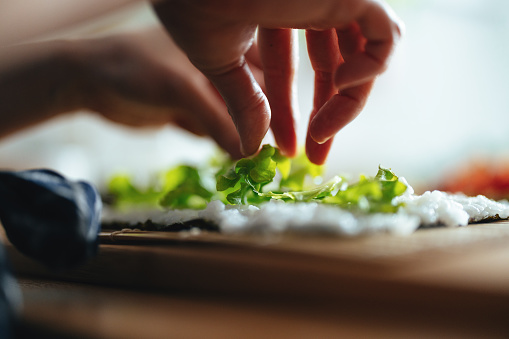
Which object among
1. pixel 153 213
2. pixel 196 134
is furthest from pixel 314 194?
pixel 196 134

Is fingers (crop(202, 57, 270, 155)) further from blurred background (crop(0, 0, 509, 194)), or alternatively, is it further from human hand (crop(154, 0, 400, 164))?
blurred background (crop(0, 0, 509, 194))

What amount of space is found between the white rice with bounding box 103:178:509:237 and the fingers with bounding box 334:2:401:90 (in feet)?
0.35

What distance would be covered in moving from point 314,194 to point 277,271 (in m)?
0.19

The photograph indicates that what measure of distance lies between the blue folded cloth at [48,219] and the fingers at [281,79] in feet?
0.89

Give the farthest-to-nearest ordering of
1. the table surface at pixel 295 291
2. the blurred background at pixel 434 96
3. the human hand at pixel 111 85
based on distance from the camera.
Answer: the blurred background at pixel 434 96, the human hand at pixel 111 85, the table surface at pixel 295 291

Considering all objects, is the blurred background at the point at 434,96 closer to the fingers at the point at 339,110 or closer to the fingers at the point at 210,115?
the fingers at the point at 210,115

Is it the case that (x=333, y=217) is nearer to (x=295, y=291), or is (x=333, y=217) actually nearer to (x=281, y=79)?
(x=295, y=291)

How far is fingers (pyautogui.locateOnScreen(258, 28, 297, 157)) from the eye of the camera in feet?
1.75

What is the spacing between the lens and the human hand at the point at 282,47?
0.38 m

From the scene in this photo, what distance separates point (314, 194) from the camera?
17.0 inches

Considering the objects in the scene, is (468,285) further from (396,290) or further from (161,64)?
(161,64)

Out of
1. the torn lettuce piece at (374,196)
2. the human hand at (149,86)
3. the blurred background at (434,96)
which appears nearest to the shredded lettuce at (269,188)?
the torn lettuce piece at (374,196)

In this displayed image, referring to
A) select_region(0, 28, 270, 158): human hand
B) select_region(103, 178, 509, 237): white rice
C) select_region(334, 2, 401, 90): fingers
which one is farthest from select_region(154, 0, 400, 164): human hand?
select_region(0, 28, 270, 158): human hand

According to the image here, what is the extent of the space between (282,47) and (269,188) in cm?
17
